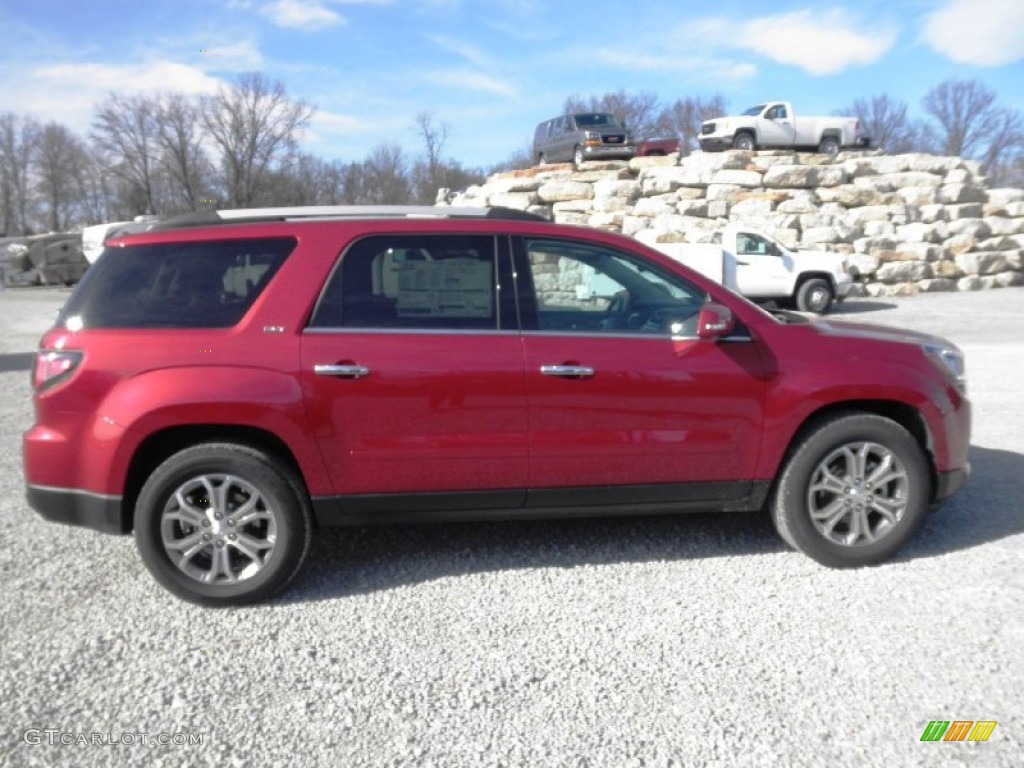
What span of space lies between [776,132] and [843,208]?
185 inches

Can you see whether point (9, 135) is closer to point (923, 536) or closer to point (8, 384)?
point (8, 384)

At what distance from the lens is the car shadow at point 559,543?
3.96 metres

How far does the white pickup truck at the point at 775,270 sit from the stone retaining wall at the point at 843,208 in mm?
3128

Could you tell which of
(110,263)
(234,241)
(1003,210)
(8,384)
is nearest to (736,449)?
(234,241)

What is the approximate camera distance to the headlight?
4.07m

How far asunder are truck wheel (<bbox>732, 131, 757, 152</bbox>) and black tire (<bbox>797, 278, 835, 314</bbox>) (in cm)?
1000

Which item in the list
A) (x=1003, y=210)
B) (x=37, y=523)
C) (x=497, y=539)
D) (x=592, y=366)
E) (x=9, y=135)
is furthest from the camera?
(x=9, y=135)

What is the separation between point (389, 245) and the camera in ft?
12.3

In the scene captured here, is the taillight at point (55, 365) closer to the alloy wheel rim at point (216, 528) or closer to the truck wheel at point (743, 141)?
the alloy wheel rim at point (216, 528)

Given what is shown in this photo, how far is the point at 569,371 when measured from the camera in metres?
3.65

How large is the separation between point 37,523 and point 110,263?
196 centimetres

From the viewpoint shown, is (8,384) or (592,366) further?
(8,384)
